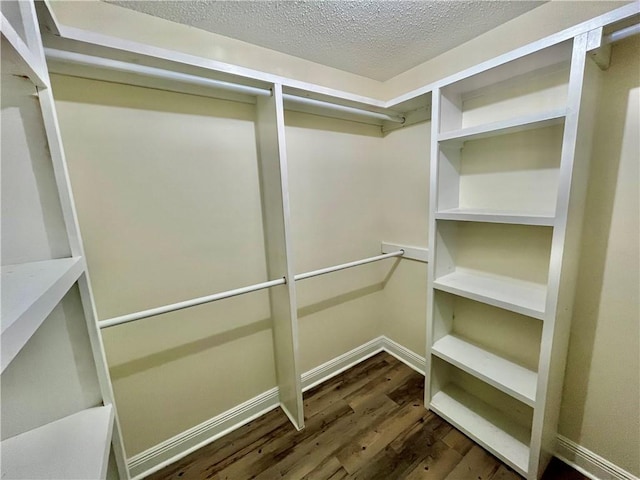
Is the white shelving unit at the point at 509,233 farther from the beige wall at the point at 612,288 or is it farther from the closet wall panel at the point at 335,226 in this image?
the closet wall panel at the point at 335,226

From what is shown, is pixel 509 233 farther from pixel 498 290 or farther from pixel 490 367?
pixel 490 367

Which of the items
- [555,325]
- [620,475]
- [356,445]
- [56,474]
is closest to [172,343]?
[56,474]

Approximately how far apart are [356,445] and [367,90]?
8.36ft

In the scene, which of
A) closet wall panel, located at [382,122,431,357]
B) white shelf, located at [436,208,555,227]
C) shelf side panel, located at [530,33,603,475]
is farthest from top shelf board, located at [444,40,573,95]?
white shelf, located at [436,208,555,227]

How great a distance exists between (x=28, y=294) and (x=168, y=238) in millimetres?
996

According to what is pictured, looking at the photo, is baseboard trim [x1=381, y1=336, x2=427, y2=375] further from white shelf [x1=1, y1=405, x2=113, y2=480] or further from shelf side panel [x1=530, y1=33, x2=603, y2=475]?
white shelf [x1=1, y1=405, x2=113, y2=480]

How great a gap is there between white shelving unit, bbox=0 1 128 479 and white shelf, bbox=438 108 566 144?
1.66m

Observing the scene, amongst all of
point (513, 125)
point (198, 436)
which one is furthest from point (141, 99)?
point (198, 436)

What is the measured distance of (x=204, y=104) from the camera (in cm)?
141

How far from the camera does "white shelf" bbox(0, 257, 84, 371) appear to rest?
0.32m

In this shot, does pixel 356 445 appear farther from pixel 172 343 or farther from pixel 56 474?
pixel 56 474

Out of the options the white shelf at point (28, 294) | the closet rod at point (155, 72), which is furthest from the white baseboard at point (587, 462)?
the closet rod at point (155, 72)

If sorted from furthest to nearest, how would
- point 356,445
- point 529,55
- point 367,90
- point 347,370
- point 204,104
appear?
point 347,370 < point 367,90 < point 356,445 < point 204,104 < point 529,55

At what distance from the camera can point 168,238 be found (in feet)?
4.50
